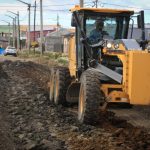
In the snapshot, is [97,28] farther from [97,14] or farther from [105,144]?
[105,144]

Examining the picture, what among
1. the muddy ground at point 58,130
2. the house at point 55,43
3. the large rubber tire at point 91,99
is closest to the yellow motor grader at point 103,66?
the large rubber tire at point 91,99

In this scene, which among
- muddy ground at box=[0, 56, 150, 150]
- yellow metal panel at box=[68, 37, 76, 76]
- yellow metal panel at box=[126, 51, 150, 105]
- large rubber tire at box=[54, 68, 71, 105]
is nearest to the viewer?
muddy ground at box=[0, 56, 150, 150]

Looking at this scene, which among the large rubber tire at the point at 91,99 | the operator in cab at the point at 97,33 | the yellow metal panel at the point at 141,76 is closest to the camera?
the yellow metal panel at the point at 141,76

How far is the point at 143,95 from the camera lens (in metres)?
11.0

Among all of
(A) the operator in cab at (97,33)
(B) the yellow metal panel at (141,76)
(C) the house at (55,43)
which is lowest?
(C) the house at (55,43)

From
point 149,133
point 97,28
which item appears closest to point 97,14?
point 97,28

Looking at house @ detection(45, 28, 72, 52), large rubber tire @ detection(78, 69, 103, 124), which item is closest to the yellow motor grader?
large rubber tire @ detection(78, 69, 103, 124)

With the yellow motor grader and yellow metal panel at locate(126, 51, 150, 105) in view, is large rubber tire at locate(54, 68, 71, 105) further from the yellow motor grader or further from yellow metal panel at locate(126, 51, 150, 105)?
yellow metal panel at locate(126, 51, 150, 105)

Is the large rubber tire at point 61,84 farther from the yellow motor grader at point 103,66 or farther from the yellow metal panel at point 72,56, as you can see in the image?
the yellow metal panel at point 72,56

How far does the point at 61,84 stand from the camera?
15125mm

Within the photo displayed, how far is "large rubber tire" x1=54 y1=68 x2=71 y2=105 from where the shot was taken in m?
15.1

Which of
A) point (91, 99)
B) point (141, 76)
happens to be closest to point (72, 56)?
point (91, 99)

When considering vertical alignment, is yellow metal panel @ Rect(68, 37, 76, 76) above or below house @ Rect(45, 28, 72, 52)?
above

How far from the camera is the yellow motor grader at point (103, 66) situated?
11.0 meters
